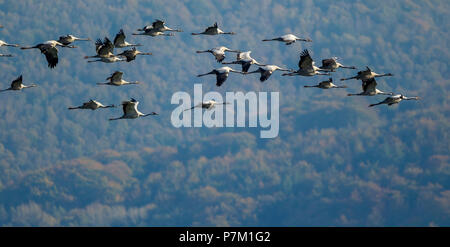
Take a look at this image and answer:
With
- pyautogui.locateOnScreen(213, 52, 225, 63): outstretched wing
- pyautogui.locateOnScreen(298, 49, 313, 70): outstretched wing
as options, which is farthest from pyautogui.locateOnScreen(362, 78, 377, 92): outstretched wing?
pyautogui.locateOnScreen(213, 52, 225, 63): outstretched wing

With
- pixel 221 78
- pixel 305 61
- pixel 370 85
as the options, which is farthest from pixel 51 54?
pixel 370 85

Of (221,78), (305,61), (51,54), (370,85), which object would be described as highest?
(305,61)

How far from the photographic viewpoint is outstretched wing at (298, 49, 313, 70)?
7900 centimetres

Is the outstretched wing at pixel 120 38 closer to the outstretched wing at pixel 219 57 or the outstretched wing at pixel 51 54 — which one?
the outstretched wing at pixel 219 57

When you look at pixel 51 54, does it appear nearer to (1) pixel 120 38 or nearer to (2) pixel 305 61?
(1) pixel 120 38

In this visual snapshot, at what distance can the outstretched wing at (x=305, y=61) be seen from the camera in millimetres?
79000

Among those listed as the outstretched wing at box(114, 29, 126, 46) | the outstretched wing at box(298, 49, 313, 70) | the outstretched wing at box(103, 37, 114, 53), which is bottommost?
the outstretched wing at box(298, 49, 313, 70)

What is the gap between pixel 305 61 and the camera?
7938 centimetres

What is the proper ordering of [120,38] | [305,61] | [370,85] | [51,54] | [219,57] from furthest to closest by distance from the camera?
1. [219,57]
2. [120,38]
3. [370,85]
4. [305,61]
5. [51,54]

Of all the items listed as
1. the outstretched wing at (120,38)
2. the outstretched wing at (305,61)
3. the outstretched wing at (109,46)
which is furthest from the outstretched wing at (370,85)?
the outstretched wing at (109,46)

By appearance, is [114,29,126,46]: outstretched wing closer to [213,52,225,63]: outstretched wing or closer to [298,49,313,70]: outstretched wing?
[213,52,225,63]: outstretched wing
